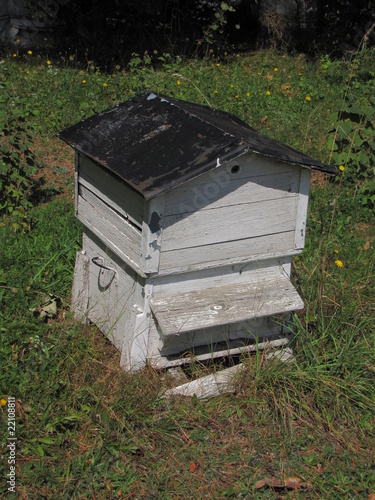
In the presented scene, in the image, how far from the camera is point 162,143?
3.08 meters

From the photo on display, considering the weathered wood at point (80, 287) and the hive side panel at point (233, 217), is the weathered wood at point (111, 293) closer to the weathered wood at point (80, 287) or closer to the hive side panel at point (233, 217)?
the weathered wood at point (80, 287)

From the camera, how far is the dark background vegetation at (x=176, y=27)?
9.40m

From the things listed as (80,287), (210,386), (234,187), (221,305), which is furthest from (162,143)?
(210,386)

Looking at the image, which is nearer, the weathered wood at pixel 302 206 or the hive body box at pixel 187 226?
the hive body box at pixel 187 226

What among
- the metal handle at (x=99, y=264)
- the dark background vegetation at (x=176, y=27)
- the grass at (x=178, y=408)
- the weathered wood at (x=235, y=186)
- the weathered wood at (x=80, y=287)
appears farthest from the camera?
the dark background vegetation at (x=176, y=27)

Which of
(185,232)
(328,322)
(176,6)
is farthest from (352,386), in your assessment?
(176,6)

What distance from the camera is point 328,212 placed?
4.94 metres

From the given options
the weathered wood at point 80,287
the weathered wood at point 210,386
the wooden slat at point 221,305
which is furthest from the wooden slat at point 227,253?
the weathered wood at point 80,287

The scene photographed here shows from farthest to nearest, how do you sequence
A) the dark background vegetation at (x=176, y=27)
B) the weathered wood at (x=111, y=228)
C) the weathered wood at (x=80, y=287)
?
1. the dark background vegetation at (x=176, y=27)
2. the weathered wood at (x=80, y=287)
3. the weathered wood at (x=111, y=228)

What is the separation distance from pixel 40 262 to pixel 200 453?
70.6 inches

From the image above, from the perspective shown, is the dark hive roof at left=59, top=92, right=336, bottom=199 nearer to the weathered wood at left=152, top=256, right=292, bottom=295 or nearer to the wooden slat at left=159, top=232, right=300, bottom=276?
the wooden slat at left=159, top=232, right=300, bottom=276

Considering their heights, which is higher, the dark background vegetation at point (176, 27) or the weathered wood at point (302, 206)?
the weathered wood at point (302, 206)

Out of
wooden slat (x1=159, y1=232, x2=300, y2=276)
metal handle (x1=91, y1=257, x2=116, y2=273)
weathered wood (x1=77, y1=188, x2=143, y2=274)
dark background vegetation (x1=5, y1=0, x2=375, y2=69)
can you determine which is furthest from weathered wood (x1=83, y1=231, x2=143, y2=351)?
dark background vegetation (x1=5, y1=0, x2=375, y2=69)

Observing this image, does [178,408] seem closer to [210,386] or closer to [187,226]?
[210,386]
